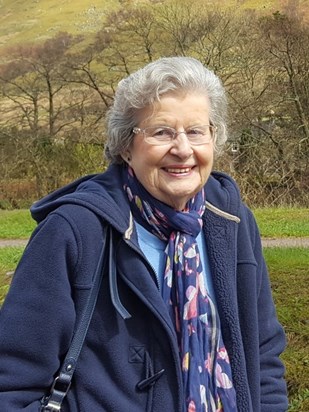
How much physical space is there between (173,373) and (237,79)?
19.8 m

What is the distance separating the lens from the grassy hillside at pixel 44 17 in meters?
61.5

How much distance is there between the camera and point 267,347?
211cm

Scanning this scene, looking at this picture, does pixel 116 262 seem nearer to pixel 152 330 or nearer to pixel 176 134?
pixel 152 330

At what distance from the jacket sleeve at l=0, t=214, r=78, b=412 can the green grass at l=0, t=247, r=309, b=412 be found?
7.06 feet

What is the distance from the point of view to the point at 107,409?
174cm

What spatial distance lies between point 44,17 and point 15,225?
214 ft

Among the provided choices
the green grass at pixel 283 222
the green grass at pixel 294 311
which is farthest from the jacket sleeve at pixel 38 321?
the green grass at pixel 283 222

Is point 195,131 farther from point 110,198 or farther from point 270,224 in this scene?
point 270,224

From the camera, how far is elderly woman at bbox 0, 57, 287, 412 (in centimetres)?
170

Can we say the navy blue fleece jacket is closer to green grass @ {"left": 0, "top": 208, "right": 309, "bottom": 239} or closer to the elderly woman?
the elderly woman

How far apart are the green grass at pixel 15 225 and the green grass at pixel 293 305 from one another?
10.6ft

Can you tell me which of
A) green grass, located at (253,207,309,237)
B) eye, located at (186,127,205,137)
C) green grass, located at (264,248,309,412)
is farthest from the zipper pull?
green grass, located at (253,207,309,237)

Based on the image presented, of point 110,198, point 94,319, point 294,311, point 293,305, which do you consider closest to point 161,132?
point 110,198

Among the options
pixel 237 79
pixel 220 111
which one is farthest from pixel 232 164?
pixel 220 111
